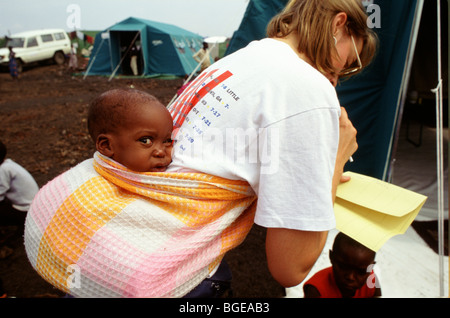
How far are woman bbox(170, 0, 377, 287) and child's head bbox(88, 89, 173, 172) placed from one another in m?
0.06

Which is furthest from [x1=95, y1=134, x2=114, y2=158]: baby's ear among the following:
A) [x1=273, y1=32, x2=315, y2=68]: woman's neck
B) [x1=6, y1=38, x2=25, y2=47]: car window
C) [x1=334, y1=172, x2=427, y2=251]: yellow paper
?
[x1=6, y1=38, x2=25, y2=47]: car window

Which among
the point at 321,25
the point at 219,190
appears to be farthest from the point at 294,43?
the point at 219,190

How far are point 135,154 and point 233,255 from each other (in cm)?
199

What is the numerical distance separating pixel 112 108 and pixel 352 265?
1536 millimetres

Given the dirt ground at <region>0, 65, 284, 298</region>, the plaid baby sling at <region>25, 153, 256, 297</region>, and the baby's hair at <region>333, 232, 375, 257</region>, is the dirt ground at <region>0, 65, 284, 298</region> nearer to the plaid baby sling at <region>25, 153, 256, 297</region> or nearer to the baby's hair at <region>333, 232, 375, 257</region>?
the baby's hair at <region>333, 232, 375, 257</region>

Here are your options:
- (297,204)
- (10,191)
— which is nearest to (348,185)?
(297,204)

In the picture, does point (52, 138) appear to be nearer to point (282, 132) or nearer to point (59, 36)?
point (282, 132)

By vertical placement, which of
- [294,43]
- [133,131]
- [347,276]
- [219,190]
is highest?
[294,43]

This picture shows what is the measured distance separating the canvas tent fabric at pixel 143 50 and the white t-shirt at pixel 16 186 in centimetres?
1078

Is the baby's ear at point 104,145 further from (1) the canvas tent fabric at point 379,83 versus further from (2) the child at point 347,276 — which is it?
(1) the canvas tent fabric at point 379,83

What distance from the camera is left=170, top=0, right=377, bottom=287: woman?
76cm

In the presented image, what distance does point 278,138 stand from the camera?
764 millimetres

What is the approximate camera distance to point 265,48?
89 centimetres

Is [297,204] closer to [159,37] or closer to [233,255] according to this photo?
[233,255]
